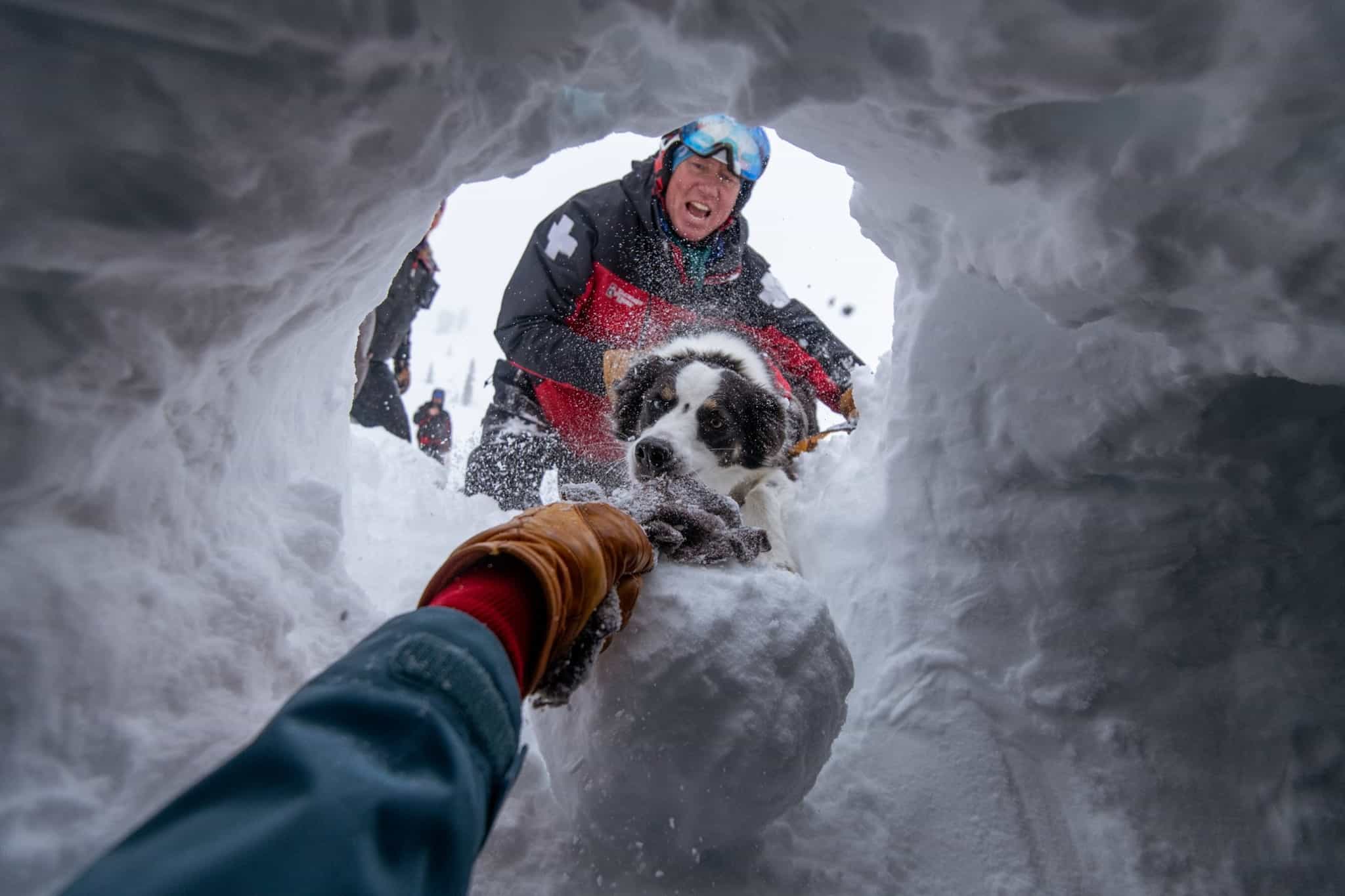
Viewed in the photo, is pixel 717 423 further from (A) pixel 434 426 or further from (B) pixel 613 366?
(A) pixel 434 426

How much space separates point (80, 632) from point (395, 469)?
3567mm

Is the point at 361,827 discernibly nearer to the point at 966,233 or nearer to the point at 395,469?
the point at 966,233

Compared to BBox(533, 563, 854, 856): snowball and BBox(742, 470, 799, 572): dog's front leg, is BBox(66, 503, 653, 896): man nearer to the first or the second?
BBox(533, 563, 854, 856): snowball

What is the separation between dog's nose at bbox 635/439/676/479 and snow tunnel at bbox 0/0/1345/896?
3.42 ft

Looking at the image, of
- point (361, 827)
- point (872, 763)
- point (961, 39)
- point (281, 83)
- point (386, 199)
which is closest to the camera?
point (361, 827)

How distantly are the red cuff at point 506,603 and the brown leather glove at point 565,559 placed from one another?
0.04ft

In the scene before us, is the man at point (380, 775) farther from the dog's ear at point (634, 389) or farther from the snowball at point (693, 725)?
the dog's ear at point (634, 389)

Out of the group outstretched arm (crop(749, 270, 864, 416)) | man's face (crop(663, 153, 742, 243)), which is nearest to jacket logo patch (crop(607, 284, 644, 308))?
man's face (crop(663, 153, 742, 243))

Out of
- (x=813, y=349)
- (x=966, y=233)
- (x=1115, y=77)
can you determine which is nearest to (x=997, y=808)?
(x=966, y=233)

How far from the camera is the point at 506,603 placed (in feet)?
3.09

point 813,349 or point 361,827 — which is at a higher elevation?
point 813,349

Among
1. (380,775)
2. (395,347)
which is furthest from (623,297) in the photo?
(380,775)

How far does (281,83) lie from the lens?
0.96m

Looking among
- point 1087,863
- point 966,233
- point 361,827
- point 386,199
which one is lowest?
point 1087,863
